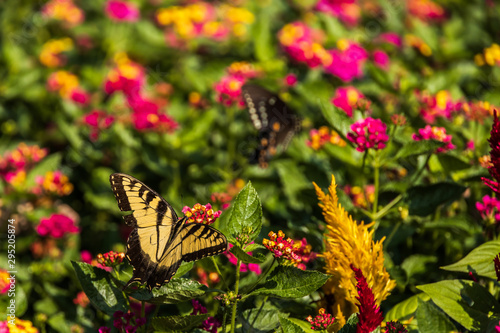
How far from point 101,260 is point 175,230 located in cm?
27

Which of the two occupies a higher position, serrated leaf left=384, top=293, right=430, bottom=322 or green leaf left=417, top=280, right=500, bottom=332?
green leaf left=417, top=280, right=500, bottom=332

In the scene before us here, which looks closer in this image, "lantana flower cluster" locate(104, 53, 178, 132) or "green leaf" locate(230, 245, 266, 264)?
"green leaf" locate(230, 245, 266, 264)

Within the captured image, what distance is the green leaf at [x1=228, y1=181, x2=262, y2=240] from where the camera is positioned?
1736mm

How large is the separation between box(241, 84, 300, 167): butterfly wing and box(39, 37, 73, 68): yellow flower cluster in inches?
93.8

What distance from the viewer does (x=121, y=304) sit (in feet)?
6.10

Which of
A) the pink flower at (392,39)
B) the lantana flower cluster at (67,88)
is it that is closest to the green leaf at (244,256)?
the lantana flower cluster at (67,88)

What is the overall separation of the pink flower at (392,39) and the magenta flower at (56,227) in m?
3.30

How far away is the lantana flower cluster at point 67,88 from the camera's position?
4.37 m

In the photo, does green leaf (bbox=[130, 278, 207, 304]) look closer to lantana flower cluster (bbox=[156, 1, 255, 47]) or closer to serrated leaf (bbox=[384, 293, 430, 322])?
serrated leaf (bbox=[384, 293, 430, 322])

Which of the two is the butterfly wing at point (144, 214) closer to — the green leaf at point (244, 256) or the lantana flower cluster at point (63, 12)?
the green leaf at point (244, 256)

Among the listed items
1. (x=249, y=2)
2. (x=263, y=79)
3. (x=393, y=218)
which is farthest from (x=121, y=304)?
(x=249, y=2)

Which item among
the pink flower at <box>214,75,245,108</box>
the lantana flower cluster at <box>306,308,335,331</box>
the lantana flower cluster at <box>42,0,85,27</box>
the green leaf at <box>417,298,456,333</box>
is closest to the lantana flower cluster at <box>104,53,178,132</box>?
the pink flower at <box>214,75,245,108</box>

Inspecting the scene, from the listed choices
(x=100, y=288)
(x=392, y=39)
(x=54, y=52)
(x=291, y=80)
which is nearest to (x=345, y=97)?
(x=291, y=80)

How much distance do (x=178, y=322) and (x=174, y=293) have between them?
100 mm
